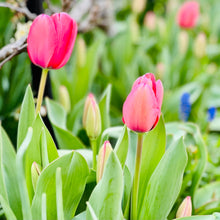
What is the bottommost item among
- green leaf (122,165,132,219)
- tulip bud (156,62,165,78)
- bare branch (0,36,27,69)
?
green leaf (122,165,132,219)

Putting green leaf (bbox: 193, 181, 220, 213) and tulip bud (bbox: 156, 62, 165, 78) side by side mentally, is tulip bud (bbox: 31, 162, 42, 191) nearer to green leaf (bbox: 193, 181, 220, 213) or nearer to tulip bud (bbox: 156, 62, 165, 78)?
green leaf (bbox: 193, 181, 220, 213)

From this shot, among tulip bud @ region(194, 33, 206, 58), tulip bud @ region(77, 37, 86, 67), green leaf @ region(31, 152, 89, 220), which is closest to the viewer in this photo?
green leaf @ region(31, 152, 89, 220)

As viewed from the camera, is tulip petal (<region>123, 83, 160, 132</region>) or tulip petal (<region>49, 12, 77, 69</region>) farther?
tulip petal (<region>49, 12, 77, 69</region>)

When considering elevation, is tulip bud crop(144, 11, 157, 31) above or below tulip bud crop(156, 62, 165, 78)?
above

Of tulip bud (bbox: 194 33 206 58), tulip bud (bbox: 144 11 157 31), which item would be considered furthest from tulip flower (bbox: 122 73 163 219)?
tulip bud (bbox: 144 11 157 31)

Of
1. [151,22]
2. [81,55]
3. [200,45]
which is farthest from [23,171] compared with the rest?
[151,22]

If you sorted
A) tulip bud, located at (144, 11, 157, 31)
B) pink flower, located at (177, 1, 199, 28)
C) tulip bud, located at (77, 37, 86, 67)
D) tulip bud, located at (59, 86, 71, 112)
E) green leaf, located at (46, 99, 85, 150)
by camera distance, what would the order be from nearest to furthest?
1. green leaf, located at (46, 99, 85, 150)
2. tulip bud, located at (59, 86, 71, 112)
3. tulip bud, located at (77, 37, 86, 67)
4. pink flower, located at (177, 1, 199, 28)
5. tulip bud, located at (144, 11, 157, 31)

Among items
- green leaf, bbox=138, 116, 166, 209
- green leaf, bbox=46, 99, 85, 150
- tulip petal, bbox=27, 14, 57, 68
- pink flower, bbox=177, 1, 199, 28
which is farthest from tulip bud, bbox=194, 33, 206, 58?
tulip petal, bbox=27, 14, 57, 68

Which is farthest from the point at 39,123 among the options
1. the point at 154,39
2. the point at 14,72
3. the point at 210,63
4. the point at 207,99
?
the point at 210,63

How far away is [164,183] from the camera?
0.79 m

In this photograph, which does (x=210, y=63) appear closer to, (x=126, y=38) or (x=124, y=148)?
(x=126, y=38)

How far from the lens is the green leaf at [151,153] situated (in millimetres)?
860

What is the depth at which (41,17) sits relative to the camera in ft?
2.49

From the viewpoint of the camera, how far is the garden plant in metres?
0.71
